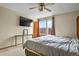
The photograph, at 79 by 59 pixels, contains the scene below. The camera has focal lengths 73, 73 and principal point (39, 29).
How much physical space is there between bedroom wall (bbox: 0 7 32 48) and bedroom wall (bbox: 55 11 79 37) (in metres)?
0.70

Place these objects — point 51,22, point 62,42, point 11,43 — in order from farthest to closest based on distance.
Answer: point 11,43
point 51,22
point 62,42

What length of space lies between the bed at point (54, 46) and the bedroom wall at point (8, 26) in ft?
1.38

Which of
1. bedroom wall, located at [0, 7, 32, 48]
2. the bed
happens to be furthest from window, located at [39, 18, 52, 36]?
bedroom wall, located at [0, 7, 32, 48]

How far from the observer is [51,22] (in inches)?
69.5

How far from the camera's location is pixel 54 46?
147cm

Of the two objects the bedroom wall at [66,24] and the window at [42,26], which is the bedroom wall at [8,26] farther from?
the bedroom wall at [66,24]

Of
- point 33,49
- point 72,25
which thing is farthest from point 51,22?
point 33,49

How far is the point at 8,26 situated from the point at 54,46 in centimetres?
123

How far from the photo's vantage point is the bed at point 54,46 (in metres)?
1.26

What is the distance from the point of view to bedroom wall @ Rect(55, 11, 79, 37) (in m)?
1.62

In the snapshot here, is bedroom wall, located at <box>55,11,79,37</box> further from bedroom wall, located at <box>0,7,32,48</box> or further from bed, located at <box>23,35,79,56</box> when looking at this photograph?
bedroom wall, located at <box>0,7,32,48</box>

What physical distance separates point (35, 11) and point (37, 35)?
0.63 meters

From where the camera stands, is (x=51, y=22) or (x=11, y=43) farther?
(x=11, y=43)

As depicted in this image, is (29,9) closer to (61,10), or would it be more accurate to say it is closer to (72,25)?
(61,10)
